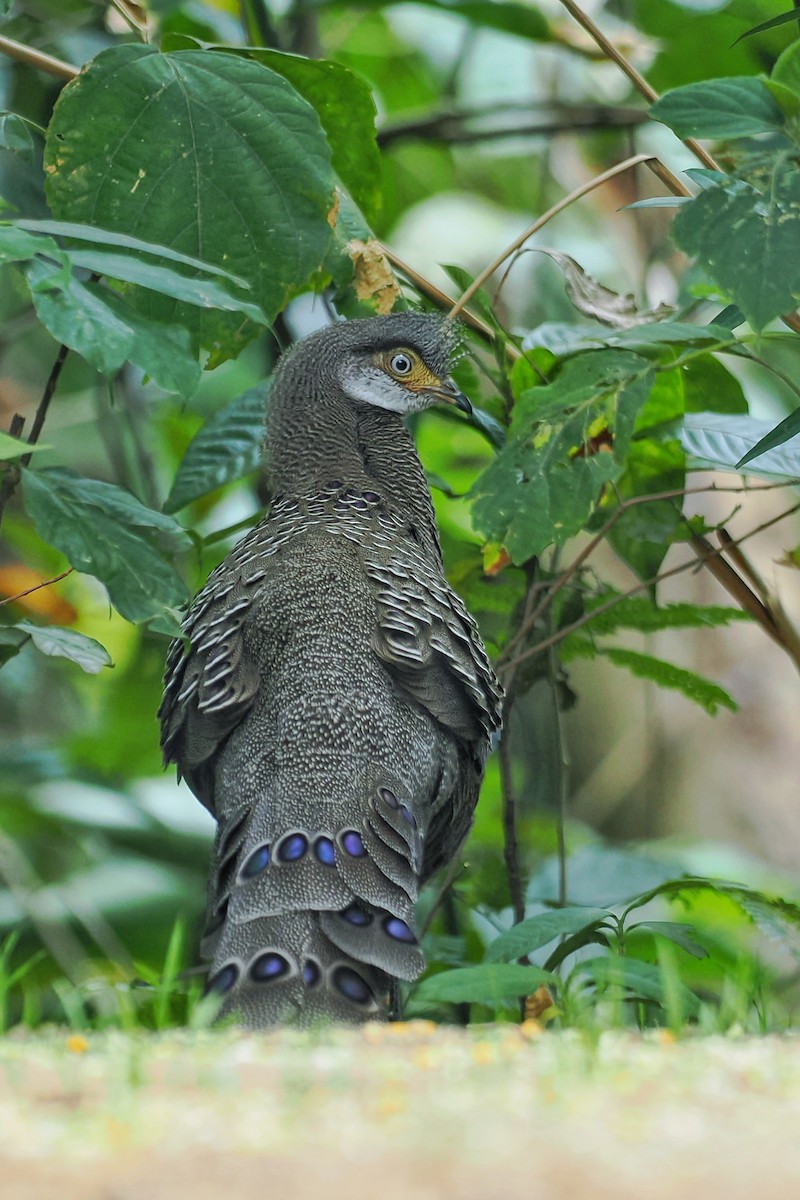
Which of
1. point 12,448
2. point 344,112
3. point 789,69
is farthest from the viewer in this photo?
point 344,112

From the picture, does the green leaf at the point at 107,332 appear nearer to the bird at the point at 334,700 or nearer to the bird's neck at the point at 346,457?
the bird at the point at 334,700

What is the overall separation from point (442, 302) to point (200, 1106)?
2.96m

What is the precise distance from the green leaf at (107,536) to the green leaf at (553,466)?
749mm

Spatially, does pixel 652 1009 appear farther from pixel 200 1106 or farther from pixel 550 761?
pixel 550 761

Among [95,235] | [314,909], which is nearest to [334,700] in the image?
[314,909]

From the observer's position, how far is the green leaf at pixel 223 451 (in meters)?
3.87

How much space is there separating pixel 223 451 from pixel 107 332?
4.83 ft

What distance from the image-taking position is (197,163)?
323 cm

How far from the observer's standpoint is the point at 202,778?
3.38 m

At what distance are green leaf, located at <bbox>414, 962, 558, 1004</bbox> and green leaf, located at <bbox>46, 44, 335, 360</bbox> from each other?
1681 millimetres

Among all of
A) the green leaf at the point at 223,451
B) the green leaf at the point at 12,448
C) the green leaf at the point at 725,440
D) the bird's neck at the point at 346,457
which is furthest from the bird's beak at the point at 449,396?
the green leaf at the point at 12,448

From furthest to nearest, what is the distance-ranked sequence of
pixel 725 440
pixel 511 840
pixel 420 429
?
pixel 420 429, pixel 511 840, pixel 725 440

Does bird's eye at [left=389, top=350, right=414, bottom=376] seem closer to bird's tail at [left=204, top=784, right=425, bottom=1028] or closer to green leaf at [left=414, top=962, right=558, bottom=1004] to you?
bird's tail at [left=204, top=784, right=425, bottom=1028]

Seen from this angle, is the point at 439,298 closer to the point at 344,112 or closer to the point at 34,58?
the point at 344,112
